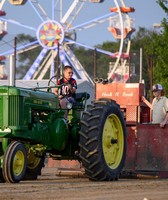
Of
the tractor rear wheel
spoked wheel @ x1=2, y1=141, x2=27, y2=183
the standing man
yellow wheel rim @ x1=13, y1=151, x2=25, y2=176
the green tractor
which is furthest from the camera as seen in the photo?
the standing man

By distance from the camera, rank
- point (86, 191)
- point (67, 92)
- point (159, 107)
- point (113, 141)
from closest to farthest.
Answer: point (86, 191)
point (113, 141)
point (67, 92)
point (159, 107)

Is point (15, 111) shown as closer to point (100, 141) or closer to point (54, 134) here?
point (54, 134)

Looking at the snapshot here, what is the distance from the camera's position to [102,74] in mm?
110438

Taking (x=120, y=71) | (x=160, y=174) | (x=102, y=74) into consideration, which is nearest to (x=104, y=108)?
(x=160, y=174)

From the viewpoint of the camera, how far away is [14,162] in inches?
497

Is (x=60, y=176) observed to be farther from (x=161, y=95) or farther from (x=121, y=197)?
(x=121, y=197)

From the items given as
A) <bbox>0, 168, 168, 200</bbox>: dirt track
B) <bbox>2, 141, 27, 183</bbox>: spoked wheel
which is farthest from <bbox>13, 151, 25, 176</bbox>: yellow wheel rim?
<bbox>0, 168, 168, 200</bbox>: dirt track

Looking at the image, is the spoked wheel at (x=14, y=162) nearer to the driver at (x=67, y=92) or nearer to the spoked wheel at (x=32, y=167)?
the spoked wheel at (x=32, y=167)

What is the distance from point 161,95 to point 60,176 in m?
2.52

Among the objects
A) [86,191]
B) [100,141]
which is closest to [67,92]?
[100,141]

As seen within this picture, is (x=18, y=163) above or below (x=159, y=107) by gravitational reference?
below

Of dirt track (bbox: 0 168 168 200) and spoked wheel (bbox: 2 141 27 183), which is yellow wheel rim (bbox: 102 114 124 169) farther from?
spoked wheel (bbox: 2 141 27 183)

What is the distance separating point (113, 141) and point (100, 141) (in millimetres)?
645

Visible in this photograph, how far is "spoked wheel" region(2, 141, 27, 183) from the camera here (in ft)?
40.9
